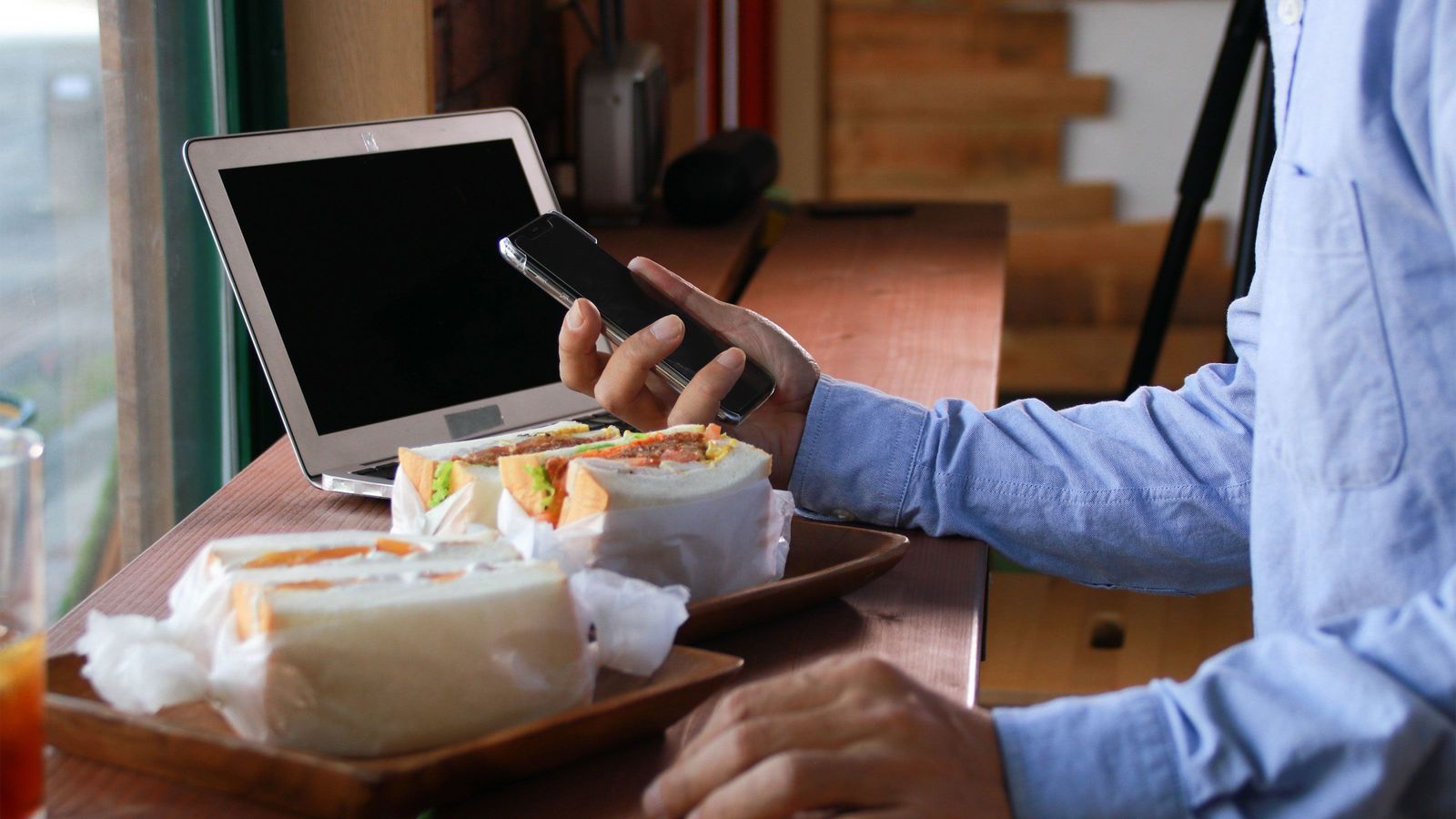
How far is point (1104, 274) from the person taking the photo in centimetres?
353

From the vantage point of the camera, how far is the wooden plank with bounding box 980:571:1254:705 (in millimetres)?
1869

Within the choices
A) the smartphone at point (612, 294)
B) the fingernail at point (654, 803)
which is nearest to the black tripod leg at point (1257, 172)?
the smartphone at point (612, 294)

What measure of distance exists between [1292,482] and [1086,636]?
4.36 ft

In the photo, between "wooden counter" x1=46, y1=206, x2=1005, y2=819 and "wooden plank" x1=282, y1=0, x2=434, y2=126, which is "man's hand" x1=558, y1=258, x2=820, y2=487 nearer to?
"wooden counter" x1=46, y1=206, x2=1005, y2=819

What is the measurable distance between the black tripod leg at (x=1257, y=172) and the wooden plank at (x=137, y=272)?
1.34 m

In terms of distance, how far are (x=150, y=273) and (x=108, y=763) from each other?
0.70m

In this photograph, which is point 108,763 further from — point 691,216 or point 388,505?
point 691,216

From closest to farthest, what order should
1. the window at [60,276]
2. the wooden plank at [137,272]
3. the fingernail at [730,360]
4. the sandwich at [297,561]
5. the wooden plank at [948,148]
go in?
1. the sandwich at [297,561]
2. the fingernail at [730,360]
3. the window at [60,276]
4. the wooden plank at [137,272]
5. the wooden plank at [948,148]

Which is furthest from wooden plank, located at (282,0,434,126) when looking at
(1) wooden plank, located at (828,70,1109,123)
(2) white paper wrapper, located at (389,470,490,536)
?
(1) wooden plank, located at (828,70,1109,123)

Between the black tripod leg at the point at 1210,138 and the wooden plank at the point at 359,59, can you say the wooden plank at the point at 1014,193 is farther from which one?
the wooden plank at the point at 359,59

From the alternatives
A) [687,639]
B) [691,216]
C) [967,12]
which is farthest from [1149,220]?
[687,639]

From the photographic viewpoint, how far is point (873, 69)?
3.48 meters

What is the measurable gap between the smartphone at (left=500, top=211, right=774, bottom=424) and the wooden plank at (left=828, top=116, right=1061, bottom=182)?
2652 millimetres

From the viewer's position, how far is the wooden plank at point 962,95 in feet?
11.2
